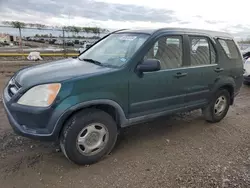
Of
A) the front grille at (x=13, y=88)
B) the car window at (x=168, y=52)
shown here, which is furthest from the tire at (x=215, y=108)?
the front grille at (x=13, y=88)

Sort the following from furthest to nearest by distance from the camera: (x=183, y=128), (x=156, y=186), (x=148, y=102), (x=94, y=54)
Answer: (x=183, y=128) < (x=94, y=54) < (x=148, y=102) < (x=156, y=186)

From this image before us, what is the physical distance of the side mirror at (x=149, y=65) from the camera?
3373 millimetres

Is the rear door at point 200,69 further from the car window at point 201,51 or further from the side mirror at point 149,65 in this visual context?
the side mirror at point 149,65

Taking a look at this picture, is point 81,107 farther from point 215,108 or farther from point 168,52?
point 215,108

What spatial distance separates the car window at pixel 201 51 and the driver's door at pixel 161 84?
0.30 metres

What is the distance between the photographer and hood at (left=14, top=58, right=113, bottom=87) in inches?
119

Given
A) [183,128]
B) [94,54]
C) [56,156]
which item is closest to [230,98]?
[183,128]

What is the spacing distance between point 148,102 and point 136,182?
120 cm

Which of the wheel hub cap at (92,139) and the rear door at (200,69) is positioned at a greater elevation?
the rear door at (200,69)

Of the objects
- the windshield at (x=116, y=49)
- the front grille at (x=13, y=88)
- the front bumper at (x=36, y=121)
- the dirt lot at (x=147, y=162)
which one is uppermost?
the windshield at (x=116, y=49)

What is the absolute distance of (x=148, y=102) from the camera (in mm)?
3689

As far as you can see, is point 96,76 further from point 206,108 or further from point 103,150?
point 206,108

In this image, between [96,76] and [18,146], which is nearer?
[96,76]

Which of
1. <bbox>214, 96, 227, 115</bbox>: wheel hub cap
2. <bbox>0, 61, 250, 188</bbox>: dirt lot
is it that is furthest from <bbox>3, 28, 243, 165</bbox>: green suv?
<bbox>0, 61, 250, 188</bbox>: dirt lot
